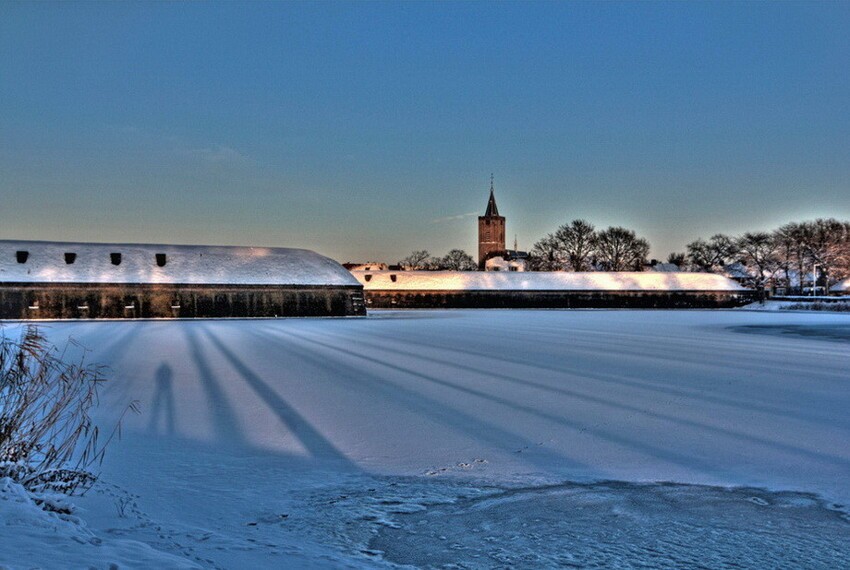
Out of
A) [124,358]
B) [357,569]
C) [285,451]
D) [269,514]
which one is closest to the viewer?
[357,569]

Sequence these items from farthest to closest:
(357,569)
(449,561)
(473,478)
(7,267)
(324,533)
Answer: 1. (7,267)
2. (473,478)
3. (324,533)
4. (449,561)
5. (357,569)

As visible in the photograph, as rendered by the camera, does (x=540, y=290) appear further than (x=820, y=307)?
Yes

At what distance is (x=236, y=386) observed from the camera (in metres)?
12.9

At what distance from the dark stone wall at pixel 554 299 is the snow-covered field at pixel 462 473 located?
52290 millimetres

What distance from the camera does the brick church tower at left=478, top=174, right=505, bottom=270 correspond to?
138250 mm

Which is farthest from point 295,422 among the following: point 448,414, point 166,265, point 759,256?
point 759,256

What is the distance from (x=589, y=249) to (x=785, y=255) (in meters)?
22.1

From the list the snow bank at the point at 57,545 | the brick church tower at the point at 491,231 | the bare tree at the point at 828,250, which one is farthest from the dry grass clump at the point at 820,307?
the brick church tower at the point at 491,231

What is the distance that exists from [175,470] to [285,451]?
126 cm

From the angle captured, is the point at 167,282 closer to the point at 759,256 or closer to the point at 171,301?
the point at 171,301

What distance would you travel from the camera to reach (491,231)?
454 feet

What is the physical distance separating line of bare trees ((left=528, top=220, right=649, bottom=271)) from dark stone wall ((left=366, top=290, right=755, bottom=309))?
2147 cm

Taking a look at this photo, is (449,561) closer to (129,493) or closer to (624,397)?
(129,493)

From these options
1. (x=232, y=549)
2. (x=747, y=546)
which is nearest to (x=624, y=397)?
(x=747, y=546)
